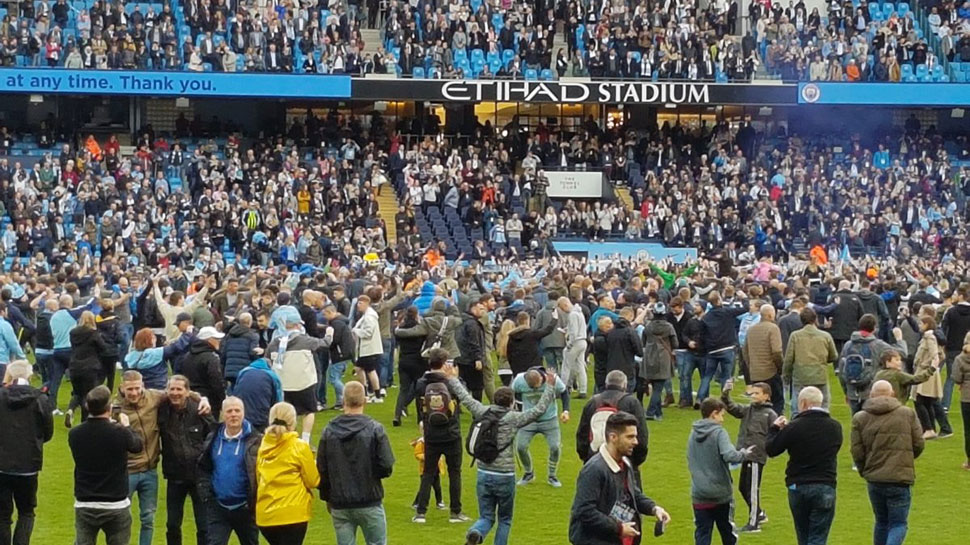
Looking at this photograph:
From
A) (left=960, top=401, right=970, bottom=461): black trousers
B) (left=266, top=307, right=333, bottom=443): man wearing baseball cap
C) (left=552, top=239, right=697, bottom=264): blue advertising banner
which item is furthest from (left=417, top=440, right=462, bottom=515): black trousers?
(left=552, top=239, right=697, bottom=264): blue advertising banner

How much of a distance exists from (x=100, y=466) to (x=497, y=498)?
3.04m

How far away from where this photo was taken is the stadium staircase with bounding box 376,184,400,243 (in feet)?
126

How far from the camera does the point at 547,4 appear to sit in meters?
45.6

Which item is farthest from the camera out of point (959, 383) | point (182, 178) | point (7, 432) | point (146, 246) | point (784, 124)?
point (784, 124)

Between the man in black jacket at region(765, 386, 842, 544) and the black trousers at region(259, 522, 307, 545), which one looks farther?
the man in black jacket at region(765, 386, 842, 544)

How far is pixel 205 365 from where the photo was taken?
1371 cm

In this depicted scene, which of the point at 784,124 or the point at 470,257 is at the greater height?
the point at 784,124

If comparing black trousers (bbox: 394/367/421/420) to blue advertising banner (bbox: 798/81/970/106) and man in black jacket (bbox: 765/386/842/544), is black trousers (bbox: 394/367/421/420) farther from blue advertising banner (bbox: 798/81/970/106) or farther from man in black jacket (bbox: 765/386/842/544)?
blue advertising banner (bbox: 798/81/970/106)

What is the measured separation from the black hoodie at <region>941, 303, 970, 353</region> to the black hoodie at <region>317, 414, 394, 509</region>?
389 inches

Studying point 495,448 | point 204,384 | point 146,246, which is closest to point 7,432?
point 204,384

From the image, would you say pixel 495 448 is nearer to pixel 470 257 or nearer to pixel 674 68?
pixel 470 257

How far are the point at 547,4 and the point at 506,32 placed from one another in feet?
9.91

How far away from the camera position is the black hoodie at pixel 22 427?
37.3 ft

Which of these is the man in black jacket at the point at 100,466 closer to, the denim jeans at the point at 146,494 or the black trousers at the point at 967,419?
the denim jeans at the point at 146,494
